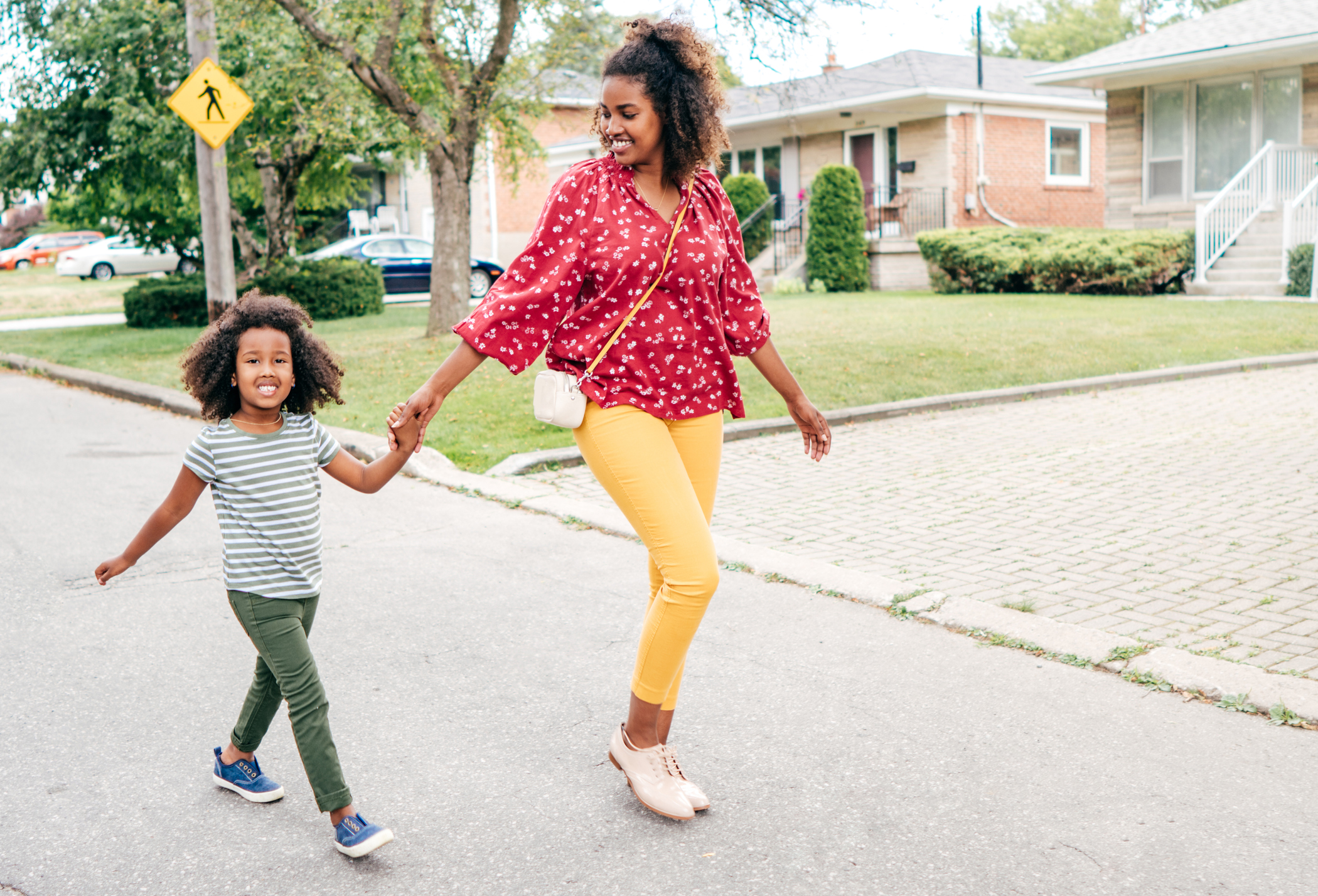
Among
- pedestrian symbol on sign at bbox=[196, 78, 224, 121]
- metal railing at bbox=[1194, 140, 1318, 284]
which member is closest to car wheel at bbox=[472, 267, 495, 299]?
metal railing at bbox=[1194, 140, 1318, 284]

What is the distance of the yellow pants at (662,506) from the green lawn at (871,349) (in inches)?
197

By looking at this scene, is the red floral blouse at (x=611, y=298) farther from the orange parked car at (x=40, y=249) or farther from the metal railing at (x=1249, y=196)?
the orange parked car at (x=40, y=249)

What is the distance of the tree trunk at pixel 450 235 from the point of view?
15.8 meters

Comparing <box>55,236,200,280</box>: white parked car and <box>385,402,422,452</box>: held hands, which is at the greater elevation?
<box>55,236,200,280</box>: white parked car

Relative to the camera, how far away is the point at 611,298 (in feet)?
10.3

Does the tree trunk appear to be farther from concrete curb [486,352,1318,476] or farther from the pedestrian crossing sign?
concrete curb [486,352,1318,476]

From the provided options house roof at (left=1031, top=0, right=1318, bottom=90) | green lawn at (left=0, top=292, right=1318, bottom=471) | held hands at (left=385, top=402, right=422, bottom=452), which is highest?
house roof at (left=1031, top=0, right=1318, bottom=90)

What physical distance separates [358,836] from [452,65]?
13.3 meters

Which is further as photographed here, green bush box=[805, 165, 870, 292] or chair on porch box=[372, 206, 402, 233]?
chair on porch box=[372, 206, 402, 233]

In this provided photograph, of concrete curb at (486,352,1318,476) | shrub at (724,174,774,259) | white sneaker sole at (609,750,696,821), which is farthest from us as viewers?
shrub at (724,174,774,259)

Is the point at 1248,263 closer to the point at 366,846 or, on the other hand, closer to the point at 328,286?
the point at 328,286

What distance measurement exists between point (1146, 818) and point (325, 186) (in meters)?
24.2

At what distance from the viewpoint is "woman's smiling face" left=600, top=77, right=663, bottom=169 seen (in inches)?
123

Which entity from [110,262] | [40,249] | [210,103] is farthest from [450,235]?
[40,249]
